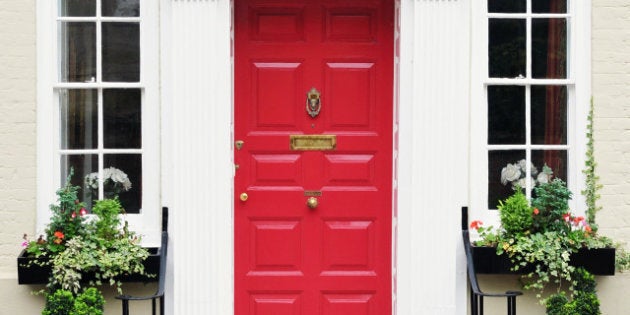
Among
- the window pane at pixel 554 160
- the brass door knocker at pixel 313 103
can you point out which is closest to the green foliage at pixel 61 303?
the brass door knocker at pixel 313 103

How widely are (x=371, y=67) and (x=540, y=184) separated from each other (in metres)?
A: 1.49

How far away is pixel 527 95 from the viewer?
25.6 ft

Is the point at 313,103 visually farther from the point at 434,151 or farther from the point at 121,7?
the point at 121,7

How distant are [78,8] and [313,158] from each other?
2018 mm

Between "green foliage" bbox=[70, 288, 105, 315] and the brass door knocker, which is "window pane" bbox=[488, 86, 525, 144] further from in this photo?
"green foliage" bbox=[70, 288, 105, 315]

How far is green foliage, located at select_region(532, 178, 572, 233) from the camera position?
753 cm

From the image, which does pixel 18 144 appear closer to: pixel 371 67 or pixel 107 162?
pixel 107 162

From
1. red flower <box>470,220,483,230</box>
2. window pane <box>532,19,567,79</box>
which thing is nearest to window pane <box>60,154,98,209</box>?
red flower <box>470,220,483,230</box>

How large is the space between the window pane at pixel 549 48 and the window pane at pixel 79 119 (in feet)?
10.5

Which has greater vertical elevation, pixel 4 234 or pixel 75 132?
pixel 75 132

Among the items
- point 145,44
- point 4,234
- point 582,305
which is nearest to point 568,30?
point 582,305

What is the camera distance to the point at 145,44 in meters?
7.67

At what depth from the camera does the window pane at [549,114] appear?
25.7 feet

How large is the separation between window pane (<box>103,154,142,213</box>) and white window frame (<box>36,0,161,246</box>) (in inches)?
2.4
